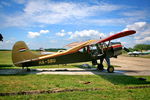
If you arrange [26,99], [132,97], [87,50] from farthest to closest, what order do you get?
[87,50], [132,97], [26,99]

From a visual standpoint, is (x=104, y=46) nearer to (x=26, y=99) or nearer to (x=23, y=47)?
(x=23, y=47)

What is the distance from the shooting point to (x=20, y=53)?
1405 centimetres

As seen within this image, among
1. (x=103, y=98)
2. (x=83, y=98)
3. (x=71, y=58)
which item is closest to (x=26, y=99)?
(x=83, y=98)

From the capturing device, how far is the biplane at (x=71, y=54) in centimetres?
1409

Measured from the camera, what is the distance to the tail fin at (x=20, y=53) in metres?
14.0

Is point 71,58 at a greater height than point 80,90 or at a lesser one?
greater

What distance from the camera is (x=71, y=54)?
15.7m

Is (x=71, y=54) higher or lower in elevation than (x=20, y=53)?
lower

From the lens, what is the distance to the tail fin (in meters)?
14.0

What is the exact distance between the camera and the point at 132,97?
6621 mm

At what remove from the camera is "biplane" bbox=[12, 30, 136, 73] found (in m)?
14.1

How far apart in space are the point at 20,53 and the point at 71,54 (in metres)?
5.00

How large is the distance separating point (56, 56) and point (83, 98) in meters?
9.11

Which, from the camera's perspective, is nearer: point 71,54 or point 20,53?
point 20,53
